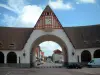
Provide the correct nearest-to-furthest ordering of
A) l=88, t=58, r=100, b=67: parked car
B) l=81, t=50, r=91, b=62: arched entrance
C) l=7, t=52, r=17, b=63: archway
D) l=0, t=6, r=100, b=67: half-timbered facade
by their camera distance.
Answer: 1. l=88, t=58, r=100, b=67: parked car
2. l=0, t=6, r=100, b=67: half-timbered facade
3. l=7, t=52, r=17, b=63: archway
4. l=81, t=50, r=91, b=62: arched entrance

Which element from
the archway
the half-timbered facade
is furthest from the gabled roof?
the archway

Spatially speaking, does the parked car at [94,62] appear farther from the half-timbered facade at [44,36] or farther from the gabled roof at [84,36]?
the gabled roof at [84,36]

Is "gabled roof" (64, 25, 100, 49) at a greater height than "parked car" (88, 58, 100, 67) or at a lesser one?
greater

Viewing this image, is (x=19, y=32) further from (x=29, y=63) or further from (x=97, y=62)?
(x=97, y=62)

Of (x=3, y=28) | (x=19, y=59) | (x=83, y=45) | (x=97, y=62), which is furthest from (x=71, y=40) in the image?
(x=3, y=28)

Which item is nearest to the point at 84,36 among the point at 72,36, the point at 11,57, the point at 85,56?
the point at 72,36

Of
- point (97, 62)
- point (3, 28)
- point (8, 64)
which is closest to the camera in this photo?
point (97, 62)

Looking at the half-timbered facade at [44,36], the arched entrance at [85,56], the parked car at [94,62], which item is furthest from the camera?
the arched entrance at [85,56]

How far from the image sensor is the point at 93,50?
53.0 metres

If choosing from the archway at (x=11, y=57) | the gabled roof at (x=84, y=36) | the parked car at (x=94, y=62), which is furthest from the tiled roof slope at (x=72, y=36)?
the parked car at (x=94, y=62)

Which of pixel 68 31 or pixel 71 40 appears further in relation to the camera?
pixel 68 31

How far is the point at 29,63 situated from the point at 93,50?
1541 cm

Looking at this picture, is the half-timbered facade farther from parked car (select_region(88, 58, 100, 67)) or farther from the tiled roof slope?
parked car (select_region(88, 58, 100, 67))

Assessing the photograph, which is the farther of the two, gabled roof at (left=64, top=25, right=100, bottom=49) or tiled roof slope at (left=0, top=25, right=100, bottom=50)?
tiled roof slope at (left=0, top=25, right=100, bottom=50)
